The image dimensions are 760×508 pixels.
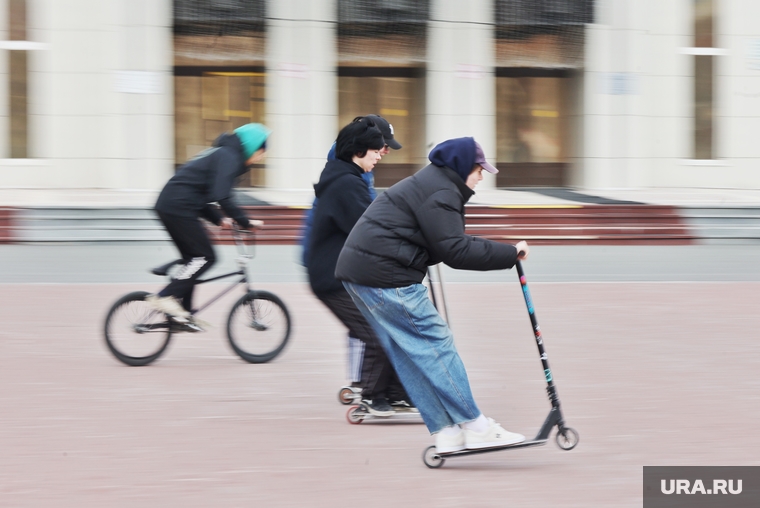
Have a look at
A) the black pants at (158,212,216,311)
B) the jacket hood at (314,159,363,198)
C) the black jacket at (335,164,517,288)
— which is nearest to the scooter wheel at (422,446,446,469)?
the black jacket at (335,164,517,288)

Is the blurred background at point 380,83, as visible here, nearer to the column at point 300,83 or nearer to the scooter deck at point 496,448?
the column at point 300,83

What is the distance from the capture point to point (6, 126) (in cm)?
2080

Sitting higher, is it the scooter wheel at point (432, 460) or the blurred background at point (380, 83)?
the blurred background at point (380, 83)

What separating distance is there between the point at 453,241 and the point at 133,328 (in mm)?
3421

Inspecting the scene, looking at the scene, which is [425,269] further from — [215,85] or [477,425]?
[215,85]

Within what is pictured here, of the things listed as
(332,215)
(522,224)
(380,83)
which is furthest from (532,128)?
(332,215)

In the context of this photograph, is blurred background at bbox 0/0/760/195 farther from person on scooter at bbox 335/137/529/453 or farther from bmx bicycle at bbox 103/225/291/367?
person on scooter at bbox 335/137/529/453

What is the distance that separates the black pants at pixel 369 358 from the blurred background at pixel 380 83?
47.9 feet

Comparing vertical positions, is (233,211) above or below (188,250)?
above

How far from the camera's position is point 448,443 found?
15.8ft

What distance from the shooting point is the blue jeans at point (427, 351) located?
15.8ft

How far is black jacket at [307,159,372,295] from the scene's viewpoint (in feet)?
19.3

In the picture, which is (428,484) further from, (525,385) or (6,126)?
(6,126)

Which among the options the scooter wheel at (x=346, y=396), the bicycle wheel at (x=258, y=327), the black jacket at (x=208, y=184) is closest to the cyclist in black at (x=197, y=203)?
the black jacket at (x=208, y=184)
